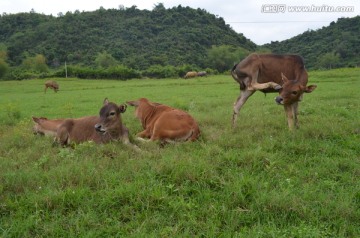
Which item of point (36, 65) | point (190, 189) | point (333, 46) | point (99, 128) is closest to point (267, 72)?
point (99, 128)

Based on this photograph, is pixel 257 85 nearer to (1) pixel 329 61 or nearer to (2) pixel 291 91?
(2) pixel 291 91

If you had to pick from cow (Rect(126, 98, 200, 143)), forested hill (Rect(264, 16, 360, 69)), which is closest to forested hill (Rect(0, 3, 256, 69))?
forested hill (Rect(264, 16, 360, 69))

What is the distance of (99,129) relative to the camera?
603cm

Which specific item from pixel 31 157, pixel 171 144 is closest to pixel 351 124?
pixel 171 144

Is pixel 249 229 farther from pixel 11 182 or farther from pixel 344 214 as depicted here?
pixel 11 182

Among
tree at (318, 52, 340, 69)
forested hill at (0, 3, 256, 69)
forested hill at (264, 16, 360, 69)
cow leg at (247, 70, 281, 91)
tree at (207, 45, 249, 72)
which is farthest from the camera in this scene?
tree at (207, 45, 249, 72)

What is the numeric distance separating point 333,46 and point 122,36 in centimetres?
4471

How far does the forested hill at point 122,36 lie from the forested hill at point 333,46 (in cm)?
2176

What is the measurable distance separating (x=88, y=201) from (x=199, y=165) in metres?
1.52

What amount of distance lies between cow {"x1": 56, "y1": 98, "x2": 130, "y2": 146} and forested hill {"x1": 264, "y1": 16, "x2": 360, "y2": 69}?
4832cm

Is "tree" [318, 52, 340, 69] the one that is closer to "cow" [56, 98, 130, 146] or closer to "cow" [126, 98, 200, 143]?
"cow" [126, 98, 200, 143]

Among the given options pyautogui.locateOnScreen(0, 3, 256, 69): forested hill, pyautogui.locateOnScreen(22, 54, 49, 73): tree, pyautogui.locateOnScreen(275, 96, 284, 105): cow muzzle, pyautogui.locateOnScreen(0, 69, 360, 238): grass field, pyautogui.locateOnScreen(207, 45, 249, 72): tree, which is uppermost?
pyautogui.locateOnScreen(0, 3, 256, 69): forested hill

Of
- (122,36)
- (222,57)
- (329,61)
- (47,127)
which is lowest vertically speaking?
(47,127)

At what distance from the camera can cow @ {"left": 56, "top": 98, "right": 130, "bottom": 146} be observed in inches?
247
